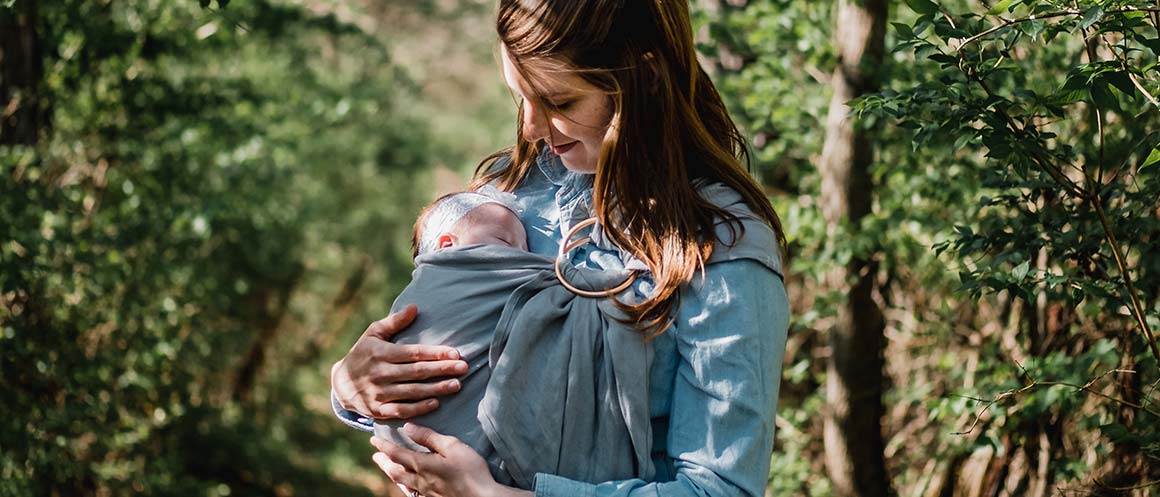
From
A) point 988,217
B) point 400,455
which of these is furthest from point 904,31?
point 400,455

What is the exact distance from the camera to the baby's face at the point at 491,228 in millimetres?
1884

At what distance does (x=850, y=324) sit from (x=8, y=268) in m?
2.61

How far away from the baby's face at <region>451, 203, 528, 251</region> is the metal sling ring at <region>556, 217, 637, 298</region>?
10cm

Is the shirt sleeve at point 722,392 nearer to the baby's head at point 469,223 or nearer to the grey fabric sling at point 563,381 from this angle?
the grey fabric sling at point 563,381

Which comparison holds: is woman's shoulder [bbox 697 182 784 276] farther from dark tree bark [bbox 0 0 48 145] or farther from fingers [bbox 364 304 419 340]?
dark tree bark [bbox 0 0 48 145]

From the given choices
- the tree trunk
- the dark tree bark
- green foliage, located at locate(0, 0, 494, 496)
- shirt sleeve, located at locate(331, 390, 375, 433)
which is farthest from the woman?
the dark tree bark

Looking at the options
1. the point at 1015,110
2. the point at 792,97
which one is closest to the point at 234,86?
the point at 792,97

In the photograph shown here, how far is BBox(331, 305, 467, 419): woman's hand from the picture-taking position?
171 cm

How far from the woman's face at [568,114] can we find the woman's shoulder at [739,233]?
0.18 metres

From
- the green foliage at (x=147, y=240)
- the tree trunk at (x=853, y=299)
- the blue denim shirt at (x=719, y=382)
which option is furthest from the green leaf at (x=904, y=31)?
the green foliage at (x=147, y=240)

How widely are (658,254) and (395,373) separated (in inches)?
17.5

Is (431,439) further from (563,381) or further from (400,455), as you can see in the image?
(563,381)

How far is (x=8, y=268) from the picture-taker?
3.60 metres

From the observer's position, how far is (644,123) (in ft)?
5.55
